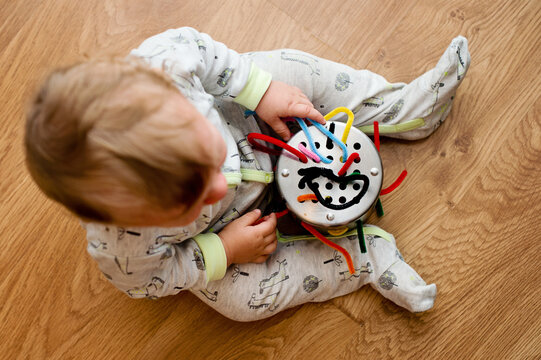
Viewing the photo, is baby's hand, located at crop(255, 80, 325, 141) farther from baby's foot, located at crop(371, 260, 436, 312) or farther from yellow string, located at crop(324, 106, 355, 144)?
baby's foot, located at crop(371, 260, 436, 312)

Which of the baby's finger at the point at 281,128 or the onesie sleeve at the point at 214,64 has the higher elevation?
the onesie sleeve at the point at 214,64

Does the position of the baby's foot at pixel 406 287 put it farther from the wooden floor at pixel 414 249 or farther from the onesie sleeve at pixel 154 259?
the onesie sleeve at pixel 154 259

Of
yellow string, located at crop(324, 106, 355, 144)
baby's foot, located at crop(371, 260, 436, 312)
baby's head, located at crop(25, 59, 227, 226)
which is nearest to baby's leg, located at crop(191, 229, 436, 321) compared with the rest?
baby's foot, located at crop(371, 260, 436, 312)

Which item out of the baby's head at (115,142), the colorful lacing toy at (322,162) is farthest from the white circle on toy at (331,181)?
the baby's head at (115,142)

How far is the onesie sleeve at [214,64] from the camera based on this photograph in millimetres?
602

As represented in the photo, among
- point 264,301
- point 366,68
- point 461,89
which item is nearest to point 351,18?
point 366,68

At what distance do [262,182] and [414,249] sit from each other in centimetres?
25

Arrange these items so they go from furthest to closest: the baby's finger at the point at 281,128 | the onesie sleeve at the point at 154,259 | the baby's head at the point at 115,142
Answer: the baby's finger at the point at 281,128
the onesie sleeve at the point at 154,259
the baby's head at the point at 115,142

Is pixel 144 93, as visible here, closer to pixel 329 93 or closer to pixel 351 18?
pixel 329 93

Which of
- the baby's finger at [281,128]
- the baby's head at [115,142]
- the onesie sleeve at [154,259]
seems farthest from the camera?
the baby's finger at [281,128]

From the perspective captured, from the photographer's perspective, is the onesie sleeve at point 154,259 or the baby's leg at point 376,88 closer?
the onesie sleeve at point 154,259

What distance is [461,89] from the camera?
755 mm

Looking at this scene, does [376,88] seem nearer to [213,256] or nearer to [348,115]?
[348,115]

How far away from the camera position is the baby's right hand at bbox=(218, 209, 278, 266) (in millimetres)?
645
